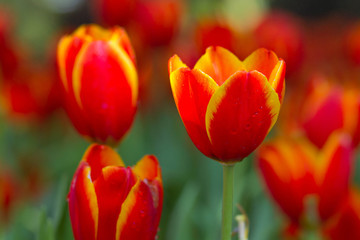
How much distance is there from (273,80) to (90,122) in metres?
0.24

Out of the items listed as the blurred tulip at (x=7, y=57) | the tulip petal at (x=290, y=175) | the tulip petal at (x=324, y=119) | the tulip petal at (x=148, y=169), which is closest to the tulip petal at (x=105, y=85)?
the tulip petal at (x=148, y=169)

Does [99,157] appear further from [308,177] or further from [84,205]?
[308,177]

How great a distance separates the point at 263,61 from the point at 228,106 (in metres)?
0.08

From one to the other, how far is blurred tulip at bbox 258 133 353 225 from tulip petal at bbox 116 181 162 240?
340 mm

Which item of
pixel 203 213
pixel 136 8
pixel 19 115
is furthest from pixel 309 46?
pixel 203 213

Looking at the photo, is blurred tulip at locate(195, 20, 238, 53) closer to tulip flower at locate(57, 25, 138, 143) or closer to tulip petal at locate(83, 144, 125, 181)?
tulip flower at locate(57, 25, 138, 143)

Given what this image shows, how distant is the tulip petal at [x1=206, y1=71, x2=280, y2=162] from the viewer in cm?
47

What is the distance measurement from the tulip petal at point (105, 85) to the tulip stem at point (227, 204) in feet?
0.57

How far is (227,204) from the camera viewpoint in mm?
495

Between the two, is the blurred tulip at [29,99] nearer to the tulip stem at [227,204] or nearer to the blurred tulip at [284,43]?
the blurred tulip at [284,43]

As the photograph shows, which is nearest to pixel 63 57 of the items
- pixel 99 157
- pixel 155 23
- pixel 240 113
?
pixel 99 157

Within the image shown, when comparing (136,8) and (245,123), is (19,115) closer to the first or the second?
(136,8)

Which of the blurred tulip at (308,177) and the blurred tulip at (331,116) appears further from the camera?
the blurred tulip at (331,116)

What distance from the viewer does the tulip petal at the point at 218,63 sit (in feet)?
1.81
